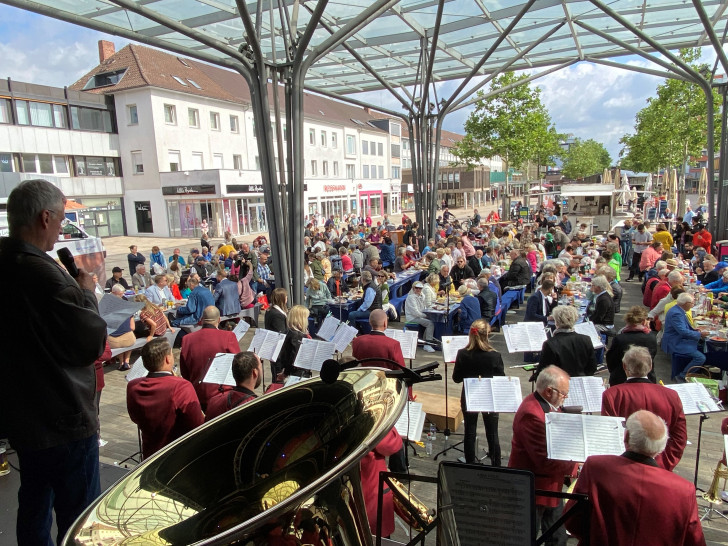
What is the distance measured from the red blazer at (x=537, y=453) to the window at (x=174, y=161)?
32.5m

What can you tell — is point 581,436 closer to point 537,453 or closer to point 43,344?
point 537,453

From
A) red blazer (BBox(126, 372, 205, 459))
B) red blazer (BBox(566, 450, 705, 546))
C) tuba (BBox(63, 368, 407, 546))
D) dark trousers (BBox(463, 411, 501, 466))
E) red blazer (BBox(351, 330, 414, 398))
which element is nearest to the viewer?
tuba (BBox(63, 368, 407, 546))

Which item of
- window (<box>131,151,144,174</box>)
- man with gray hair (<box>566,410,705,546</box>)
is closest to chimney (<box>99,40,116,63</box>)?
window (<box>131,151,144,174</box>)

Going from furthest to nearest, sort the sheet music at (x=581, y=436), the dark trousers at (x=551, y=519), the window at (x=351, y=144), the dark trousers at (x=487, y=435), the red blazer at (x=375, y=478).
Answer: the window at (x=351, y=144), the dark trousers at (x=487, y=435), the dark trousers at (x=551, y=519), the sheet music at (x=581, y=436), the red blazer at (x=375, y=478)

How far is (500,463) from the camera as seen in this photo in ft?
16.6

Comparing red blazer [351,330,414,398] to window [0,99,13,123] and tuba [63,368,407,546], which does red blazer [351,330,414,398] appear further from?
window [0,99,13,123]

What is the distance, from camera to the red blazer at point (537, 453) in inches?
139

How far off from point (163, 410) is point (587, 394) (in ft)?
11.8

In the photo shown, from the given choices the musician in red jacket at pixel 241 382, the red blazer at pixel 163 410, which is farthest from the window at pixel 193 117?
the musician in red jacket at pixel 241 382

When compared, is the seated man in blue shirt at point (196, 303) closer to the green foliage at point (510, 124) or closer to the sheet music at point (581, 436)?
the sheet music at point (581, 436)

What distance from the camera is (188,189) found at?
3053cm

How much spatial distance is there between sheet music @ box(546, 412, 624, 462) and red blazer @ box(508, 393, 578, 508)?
0.19 m

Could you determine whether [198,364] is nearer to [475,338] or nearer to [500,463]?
[475,338]

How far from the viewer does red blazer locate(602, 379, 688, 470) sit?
3750 millimetres
